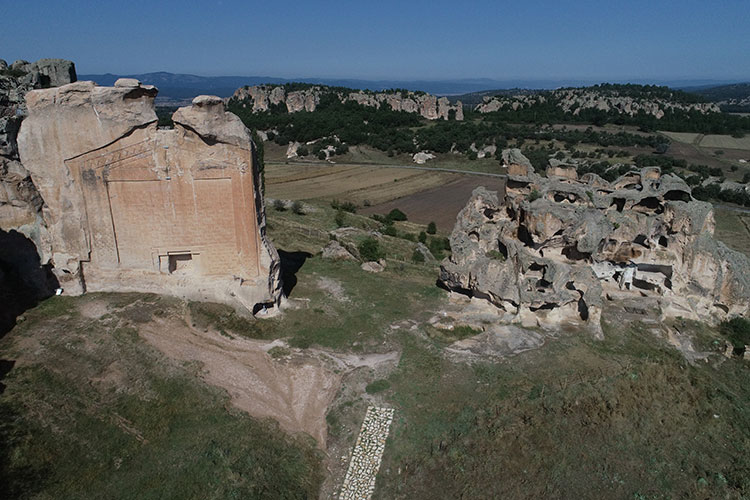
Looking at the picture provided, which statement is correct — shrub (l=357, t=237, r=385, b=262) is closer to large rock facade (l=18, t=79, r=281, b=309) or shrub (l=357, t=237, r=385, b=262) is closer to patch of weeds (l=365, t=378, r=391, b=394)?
large rock facade (l=18, t=79, r=281, b=309)

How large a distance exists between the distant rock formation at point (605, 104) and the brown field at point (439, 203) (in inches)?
3160

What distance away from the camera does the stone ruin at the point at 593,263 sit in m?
19.6

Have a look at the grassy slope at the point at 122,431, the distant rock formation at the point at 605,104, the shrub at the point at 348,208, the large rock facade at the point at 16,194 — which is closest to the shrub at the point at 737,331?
the grassy slope at the point at 122,431

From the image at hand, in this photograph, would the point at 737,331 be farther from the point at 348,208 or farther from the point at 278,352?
the point at 348,208

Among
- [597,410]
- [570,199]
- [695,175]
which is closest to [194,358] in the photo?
[597,410]

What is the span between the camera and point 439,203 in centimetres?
6134

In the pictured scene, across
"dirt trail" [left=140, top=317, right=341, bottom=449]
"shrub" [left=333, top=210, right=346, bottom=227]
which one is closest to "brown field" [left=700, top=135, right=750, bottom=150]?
"shrub" [left=333, top=210, right=346, bottom=227]

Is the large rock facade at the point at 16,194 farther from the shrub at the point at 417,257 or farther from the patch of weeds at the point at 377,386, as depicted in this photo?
the shrub at the point at 417,257

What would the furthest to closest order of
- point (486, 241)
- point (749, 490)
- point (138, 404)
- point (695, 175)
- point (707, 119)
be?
point (707, 119), point (695, 175), point (486, 241), point (138, 404), point (749, 490)

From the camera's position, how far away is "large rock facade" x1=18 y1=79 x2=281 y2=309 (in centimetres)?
1661

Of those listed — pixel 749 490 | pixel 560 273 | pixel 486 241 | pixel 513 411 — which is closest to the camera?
pixel 749 490

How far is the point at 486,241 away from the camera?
25391 mm

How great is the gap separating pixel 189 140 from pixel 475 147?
8353cm

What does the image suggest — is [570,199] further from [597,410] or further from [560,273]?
[597,410]
